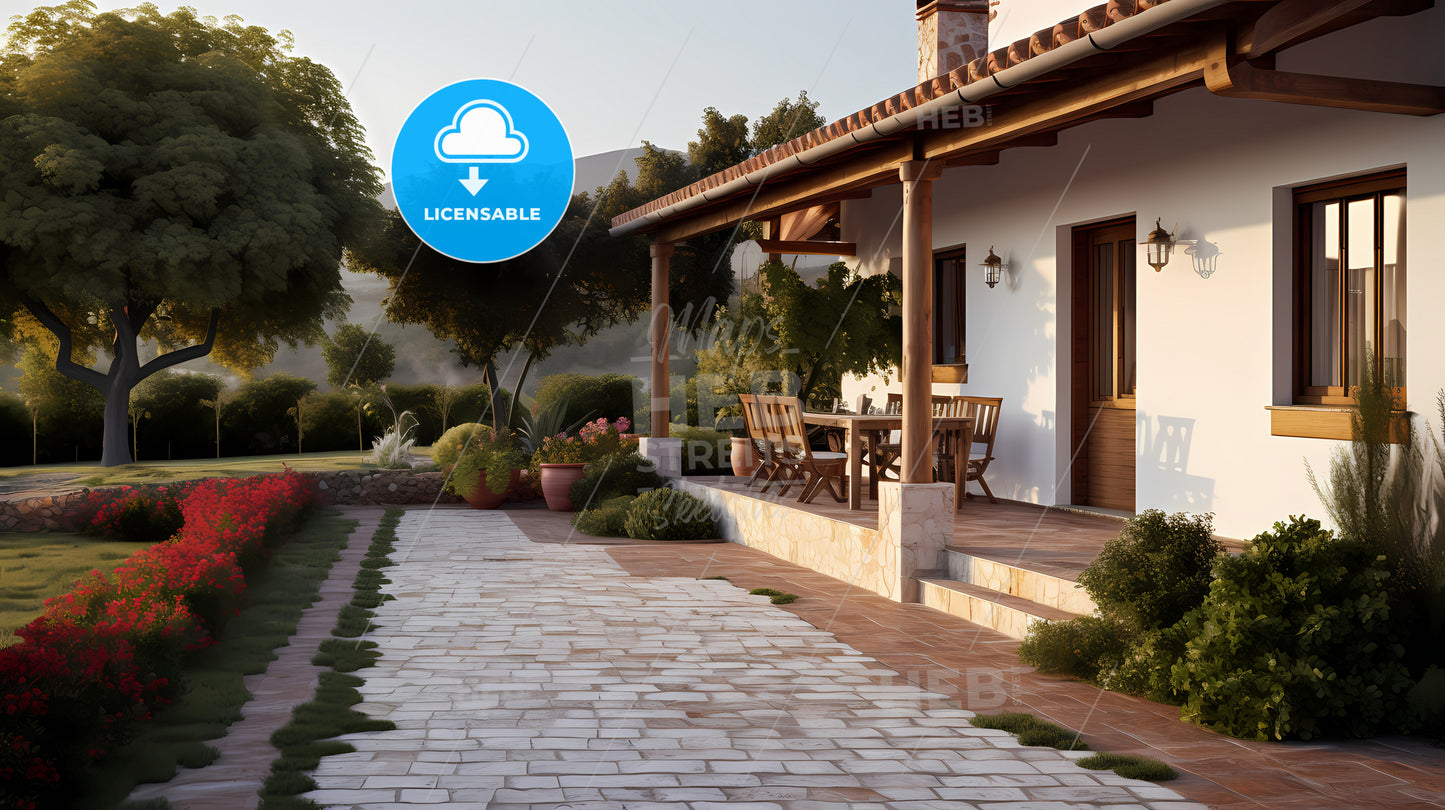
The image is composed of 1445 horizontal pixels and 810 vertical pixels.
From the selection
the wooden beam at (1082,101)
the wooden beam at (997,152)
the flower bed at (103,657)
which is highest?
the wooden beam at (997,152)

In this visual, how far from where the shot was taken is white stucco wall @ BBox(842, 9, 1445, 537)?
19.2 feet

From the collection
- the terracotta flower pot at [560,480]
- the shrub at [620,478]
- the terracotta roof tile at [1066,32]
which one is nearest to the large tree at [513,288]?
the terracotta flower pot at [560,480]

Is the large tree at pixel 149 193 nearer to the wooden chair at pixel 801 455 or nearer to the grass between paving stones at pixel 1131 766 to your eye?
the wooden chair at pixel 801 455

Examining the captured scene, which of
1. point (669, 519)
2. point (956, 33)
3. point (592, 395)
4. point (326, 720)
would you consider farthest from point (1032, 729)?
point (592, 395)

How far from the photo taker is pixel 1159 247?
7.88 meters

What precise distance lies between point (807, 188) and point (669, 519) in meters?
3.78

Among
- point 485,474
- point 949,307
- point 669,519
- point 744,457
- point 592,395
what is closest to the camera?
point 669,519

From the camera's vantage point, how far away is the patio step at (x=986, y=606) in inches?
228

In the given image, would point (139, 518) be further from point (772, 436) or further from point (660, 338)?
point (772, 436)

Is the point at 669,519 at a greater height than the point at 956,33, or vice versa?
the point at 956,33

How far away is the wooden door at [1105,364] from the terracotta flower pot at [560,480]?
6384 mm

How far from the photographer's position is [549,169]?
82.2 ft

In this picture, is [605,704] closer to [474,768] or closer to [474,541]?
[474,768]

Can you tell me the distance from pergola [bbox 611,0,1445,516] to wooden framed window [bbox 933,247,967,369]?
5.89 ft
